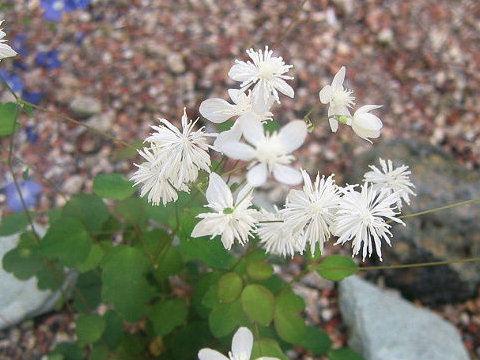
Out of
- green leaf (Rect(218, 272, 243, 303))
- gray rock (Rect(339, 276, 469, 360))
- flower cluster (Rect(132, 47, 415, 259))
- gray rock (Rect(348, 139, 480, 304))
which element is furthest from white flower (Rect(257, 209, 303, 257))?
gray rock (Rect(348, 139, 480, 304))

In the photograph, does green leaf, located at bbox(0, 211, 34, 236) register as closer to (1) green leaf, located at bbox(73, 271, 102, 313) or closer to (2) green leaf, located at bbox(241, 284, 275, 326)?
(1) green leaf, located at bbox(73, 271, 102, 313)

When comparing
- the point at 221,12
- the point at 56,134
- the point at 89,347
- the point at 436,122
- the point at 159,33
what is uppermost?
the point at 221,12

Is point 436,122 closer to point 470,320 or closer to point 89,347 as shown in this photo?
point 470,320

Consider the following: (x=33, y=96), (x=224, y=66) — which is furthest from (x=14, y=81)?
(x=224, y=66)

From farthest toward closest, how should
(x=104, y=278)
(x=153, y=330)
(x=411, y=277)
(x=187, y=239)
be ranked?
(x=411, y=277), (x=153, y=330), (x=104, y=278), (x=187, y=239)

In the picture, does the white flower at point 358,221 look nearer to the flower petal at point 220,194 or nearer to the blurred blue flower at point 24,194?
the flower petal at point 220,194

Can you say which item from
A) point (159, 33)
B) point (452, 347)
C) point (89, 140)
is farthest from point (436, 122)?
point (89, 140)

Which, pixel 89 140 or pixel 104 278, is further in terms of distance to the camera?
pixel 89 140
